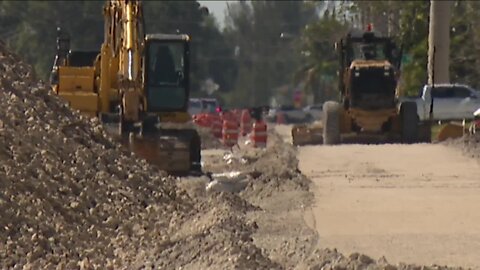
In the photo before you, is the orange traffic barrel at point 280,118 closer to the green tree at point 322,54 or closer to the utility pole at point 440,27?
the green tree at point 322,54

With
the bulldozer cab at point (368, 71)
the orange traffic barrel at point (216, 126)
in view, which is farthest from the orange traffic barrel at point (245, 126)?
the bulldozer cab at point (368, 71)

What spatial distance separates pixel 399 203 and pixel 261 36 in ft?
350

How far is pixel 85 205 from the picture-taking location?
15344 mm

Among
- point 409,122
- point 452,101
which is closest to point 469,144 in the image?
point 409,122

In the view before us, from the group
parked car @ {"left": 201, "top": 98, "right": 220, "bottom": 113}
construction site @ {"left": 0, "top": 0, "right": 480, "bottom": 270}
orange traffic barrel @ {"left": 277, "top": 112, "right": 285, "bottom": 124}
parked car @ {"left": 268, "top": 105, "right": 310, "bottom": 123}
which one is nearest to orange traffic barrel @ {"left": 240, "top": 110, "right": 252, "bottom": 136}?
construction site @ {"left": 0, "top": 0, "right": 480, "bottom": 270}

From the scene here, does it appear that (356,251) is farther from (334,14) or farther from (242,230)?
(334,14)

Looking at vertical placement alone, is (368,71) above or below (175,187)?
above

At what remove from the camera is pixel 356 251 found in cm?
1457

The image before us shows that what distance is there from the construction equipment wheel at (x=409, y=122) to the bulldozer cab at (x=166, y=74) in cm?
880

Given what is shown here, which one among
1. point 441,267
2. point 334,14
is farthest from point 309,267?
point 334,14

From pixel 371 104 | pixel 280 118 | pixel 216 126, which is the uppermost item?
pixel 371 104

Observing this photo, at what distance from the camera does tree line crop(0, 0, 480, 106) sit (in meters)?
55.2

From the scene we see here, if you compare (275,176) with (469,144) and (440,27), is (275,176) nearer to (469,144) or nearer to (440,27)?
(469,144)

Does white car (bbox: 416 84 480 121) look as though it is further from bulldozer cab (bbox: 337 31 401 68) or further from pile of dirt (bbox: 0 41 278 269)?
pile of dirt (bbox: 0 41 278 269)
